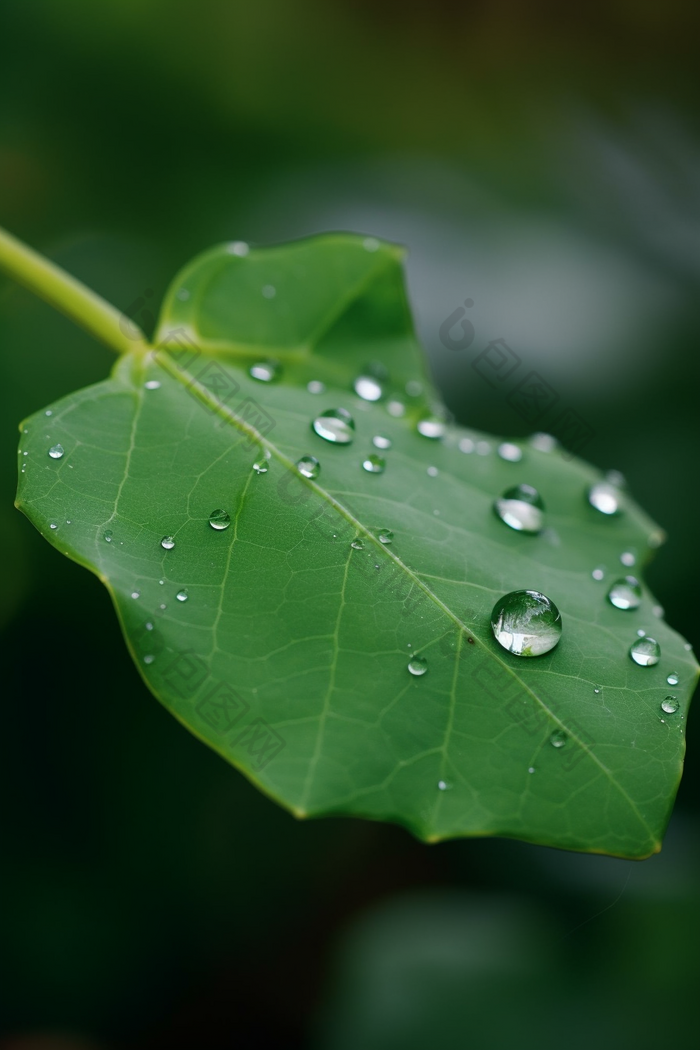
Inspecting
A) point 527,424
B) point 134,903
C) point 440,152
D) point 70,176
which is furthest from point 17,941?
point 440,152

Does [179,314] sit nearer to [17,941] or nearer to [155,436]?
[155,436]

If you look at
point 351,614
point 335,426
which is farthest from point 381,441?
point 351,614

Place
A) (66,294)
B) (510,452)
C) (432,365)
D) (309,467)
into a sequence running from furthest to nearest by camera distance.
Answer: (432,365), (510,452), (66,294), (309,467)

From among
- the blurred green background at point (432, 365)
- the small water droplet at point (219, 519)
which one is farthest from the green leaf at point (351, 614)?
the blurred green background at point (432, 365)

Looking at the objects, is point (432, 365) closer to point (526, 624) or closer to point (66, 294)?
point (66, 294)

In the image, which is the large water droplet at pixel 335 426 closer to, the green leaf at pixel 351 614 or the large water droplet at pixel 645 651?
the green leaf at pixel 351 614

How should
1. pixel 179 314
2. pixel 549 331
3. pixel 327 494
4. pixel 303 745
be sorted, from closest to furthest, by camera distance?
pixel 303 745, pixel 327 494, pixel 179 314, pixel 549 331
